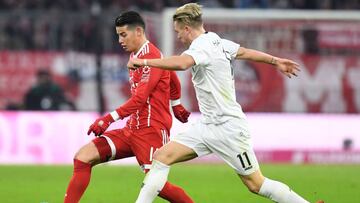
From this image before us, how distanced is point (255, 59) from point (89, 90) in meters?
12.7

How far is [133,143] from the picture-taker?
33.5 ft

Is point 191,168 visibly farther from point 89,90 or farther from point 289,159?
point 89,90

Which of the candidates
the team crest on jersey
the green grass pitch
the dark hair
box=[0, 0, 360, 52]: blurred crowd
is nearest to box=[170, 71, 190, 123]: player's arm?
the team crest on jersey

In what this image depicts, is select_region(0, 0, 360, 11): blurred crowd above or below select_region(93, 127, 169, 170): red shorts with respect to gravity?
below

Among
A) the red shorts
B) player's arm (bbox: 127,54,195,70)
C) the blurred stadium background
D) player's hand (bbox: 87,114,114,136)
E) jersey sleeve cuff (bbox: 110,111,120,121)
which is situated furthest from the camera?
the blurred stadium background

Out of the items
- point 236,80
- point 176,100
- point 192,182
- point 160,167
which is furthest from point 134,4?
point 160,167

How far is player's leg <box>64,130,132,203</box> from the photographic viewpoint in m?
9.97

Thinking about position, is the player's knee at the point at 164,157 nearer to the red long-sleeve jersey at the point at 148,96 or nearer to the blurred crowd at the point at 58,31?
the red long-sleeve jersey at the point at 148,96

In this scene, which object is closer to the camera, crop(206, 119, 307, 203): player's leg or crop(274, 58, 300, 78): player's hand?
crop(206, 119, 307, 203): player's leg

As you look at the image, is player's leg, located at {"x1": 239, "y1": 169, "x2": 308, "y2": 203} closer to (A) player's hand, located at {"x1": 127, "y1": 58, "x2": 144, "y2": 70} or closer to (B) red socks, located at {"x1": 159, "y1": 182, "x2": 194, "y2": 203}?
(B) red socks, located at {"x1": 159, "y1": 182, "x2": 194, "y2": 203}

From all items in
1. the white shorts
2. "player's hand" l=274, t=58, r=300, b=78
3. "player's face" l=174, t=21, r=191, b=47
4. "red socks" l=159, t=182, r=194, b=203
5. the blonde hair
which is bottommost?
"red socks" l=159, t=182, r=194, b=203

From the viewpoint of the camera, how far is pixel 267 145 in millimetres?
20375

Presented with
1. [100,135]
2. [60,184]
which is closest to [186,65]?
[100,135]

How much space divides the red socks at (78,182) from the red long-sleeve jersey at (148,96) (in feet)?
2.05
